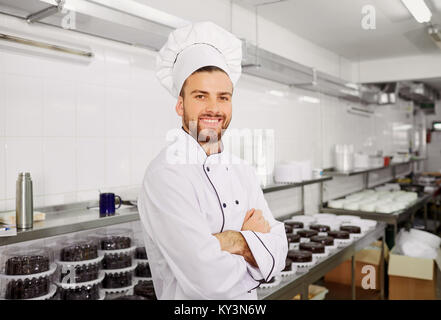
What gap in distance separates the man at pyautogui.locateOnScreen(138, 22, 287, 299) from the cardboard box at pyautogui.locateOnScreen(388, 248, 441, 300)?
202 cm

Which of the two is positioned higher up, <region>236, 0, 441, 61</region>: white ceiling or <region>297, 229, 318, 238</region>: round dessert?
<region>236, 0, 441, 61</region>: white ceiling

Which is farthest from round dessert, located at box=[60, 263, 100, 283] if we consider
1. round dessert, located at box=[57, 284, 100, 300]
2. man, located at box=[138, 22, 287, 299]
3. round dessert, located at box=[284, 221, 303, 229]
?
round dessert, located at box=[284, 221, 303, 229]

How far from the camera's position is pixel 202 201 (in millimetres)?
1000

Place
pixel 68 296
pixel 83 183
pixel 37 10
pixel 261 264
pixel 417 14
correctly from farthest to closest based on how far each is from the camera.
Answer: pixel 417 14
pixel 83 183
pixel 68 296
pixel 37 10
pixel 261 264

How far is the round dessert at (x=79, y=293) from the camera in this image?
150cm

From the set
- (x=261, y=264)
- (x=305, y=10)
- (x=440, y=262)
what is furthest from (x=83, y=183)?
(x=440, y=262)

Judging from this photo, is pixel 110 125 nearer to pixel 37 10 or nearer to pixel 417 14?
pixel 37 10

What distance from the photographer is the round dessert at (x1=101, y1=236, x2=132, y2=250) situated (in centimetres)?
170

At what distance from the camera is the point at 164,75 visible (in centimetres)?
113

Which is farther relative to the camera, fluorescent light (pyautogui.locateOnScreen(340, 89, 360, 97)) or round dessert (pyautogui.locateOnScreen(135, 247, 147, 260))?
fluorescent light (pyautogui.locateOnScreen(340, 89, 360, 97))

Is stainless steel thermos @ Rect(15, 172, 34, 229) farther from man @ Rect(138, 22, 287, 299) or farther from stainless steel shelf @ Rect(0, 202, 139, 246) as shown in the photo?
man @ Rect(138, 22, 287, 299)

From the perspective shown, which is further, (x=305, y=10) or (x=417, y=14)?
(x=305, y=10)

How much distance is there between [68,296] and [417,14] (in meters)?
1.99

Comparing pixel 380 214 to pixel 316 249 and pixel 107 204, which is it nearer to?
pixel 316 249
